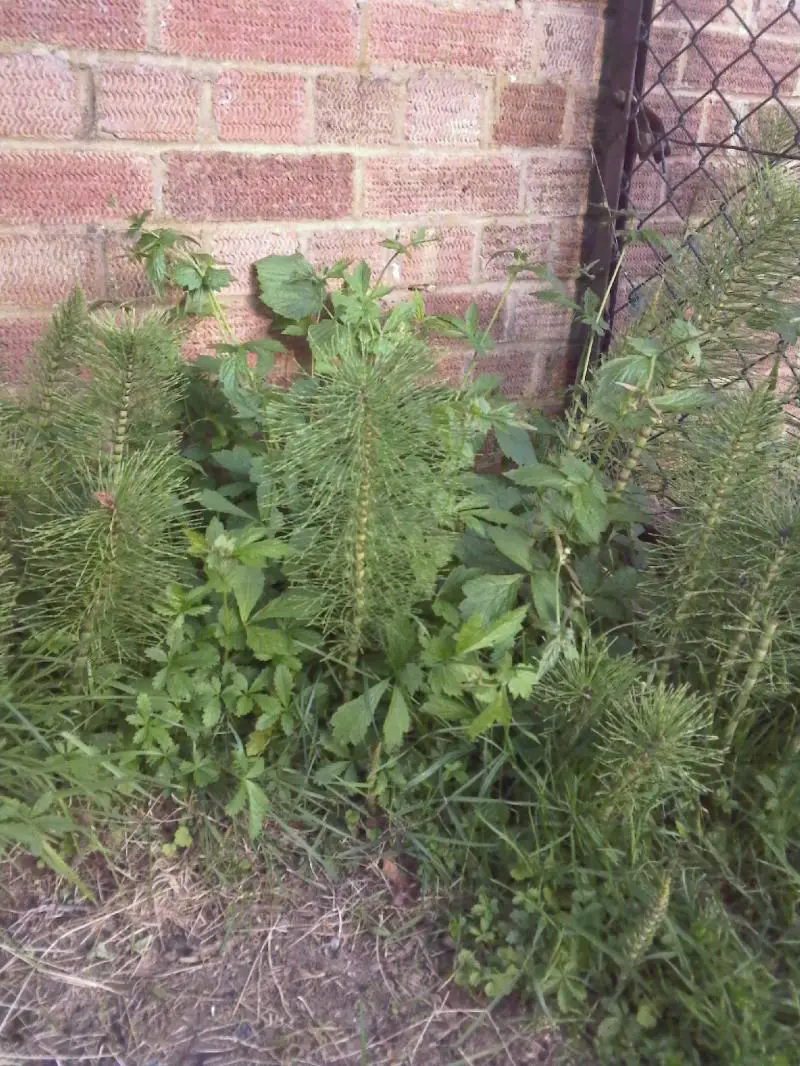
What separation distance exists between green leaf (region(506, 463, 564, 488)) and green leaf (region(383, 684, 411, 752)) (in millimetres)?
384

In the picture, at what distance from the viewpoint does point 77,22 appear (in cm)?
160

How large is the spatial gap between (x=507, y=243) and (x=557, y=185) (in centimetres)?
19

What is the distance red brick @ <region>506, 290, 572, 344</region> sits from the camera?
2207mm

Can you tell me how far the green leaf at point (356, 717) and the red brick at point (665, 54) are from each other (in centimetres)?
157

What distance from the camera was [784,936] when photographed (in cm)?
129

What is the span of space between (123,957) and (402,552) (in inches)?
27.0

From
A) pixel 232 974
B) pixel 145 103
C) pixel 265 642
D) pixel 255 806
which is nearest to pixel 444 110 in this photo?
pixel 145 103

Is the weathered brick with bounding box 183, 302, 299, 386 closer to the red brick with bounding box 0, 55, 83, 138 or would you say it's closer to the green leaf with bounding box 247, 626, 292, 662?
the red brick with bounding box 0, 55, 83, 138

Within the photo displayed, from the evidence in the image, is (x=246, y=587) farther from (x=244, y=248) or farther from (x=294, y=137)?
(x=294, y=137)

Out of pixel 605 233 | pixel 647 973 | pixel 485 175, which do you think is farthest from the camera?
pixel 605 233

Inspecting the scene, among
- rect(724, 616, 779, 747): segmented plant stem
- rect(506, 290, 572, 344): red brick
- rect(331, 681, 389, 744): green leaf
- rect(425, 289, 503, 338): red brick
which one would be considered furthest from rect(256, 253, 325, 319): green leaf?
rect(724, 616, 779, 747): segmented plant stem

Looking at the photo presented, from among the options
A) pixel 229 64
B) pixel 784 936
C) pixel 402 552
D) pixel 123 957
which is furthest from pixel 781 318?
pixel 123 957

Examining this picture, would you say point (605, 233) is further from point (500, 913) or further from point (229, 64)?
point (500, 913)

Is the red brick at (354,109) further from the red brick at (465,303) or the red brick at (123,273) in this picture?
the red brick at (123,273)
